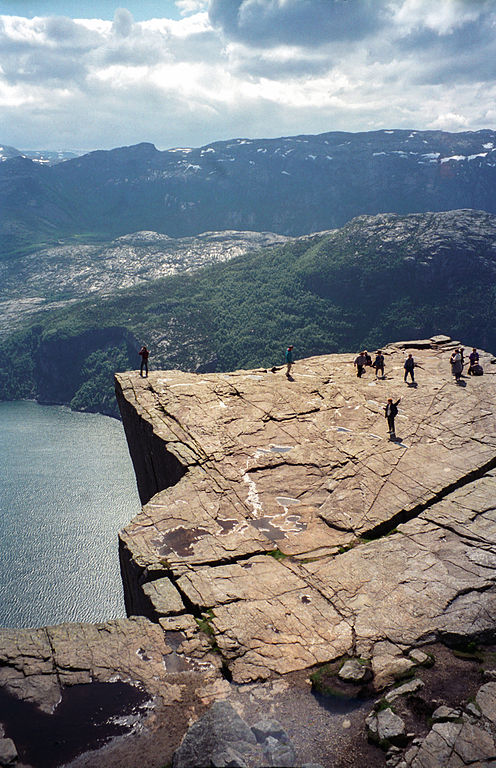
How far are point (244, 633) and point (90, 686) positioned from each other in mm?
4600

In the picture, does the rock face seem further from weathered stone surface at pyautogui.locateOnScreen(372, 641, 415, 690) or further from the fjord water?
the fjord water

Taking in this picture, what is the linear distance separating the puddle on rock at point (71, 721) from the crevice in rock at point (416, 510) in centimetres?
1091

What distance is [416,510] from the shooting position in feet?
69.1

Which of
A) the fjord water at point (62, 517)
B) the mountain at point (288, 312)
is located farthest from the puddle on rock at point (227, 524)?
the mountain at point (288, 312)

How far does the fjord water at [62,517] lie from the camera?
229 feet

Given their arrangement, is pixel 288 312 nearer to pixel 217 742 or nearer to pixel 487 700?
pixel 487 700

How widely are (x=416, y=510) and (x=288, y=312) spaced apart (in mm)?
152061

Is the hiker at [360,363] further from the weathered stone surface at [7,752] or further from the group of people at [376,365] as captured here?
the weathered stone surface at [7,752]

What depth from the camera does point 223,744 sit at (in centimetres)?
1049

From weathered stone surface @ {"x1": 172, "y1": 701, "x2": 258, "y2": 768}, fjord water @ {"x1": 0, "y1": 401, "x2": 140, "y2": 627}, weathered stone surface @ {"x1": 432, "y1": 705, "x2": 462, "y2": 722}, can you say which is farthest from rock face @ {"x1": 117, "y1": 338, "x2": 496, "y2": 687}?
fjord water @ {"x1": 0, "y1": 401, "x2": 140, "y2": 627}

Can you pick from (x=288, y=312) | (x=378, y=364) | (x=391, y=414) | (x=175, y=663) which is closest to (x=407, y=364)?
(x=378, y=364)

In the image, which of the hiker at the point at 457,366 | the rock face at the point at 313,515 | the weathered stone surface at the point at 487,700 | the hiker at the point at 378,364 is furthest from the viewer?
the hiker at the point at 378,364

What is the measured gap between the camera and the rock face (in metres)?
15.3

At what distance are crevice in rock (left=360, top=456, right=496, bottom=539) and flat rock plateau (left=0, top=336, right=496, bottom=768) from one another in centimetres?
8
